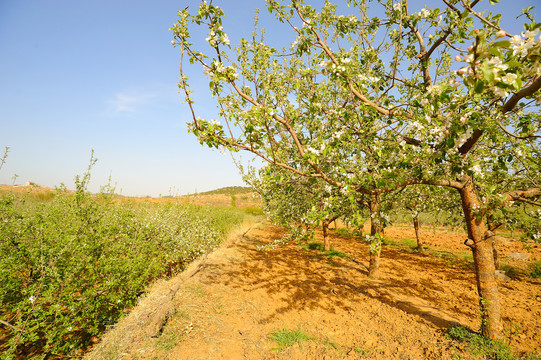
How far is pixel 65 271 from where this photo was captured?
432cm

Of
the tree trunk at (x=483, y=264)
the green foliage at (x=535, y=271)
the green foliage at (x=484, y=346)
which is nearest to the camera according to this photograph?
the green foliage at (x=484, y=346)

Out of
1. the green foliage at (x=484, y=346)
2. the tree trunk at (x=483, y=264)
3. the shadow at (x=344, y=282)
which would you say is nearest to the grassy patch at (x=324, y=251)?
the shadow at (x=344, y=282)

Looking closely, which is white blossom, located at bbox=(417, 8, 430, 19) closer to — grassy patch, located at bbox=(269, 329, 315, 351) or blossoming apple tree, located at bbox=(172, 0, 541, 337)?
blossoming apple tree, located at bbox=(172, 0, 541, 337)

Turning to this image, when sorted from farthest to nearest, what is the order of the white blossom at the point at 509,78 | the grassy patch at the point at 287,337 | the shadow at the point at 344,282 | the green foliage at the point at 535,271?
1. the green foliage at the point at 535,271
2. the shadow at the point at 344,282
3. the grassy patch at the point at 287,337
4. the white blossom at the point at 509,78

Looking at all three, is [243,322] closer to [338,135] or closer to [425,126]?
[338,135]

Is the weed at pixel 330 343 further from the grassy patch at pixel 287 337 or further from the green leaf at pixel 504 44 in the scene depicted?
the green leaf at pixel 504 44

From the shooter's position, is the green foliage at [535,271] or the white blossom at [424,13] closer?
the white blossom at [424,13]

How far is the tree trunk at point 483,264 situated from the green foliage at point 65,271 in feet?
24.2

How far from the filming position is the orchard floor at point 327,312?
393cm

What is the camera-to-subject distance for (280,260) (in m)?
9.55

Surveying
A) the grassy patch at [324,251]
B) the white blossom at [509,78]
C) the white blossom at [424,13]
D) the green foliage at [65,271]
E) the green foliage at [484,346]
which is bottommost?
the grassy patch at [324,251]

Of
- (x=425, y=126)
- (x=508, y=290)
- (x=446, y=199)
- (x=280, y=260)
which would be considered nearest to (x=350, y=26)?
(x=425, y=126)

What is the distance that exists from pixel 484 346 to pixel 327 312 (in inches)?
110

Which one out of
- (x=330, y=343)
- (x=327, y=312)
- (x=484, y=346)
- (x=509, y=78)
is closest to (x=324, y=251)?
(x=327, y=312)
